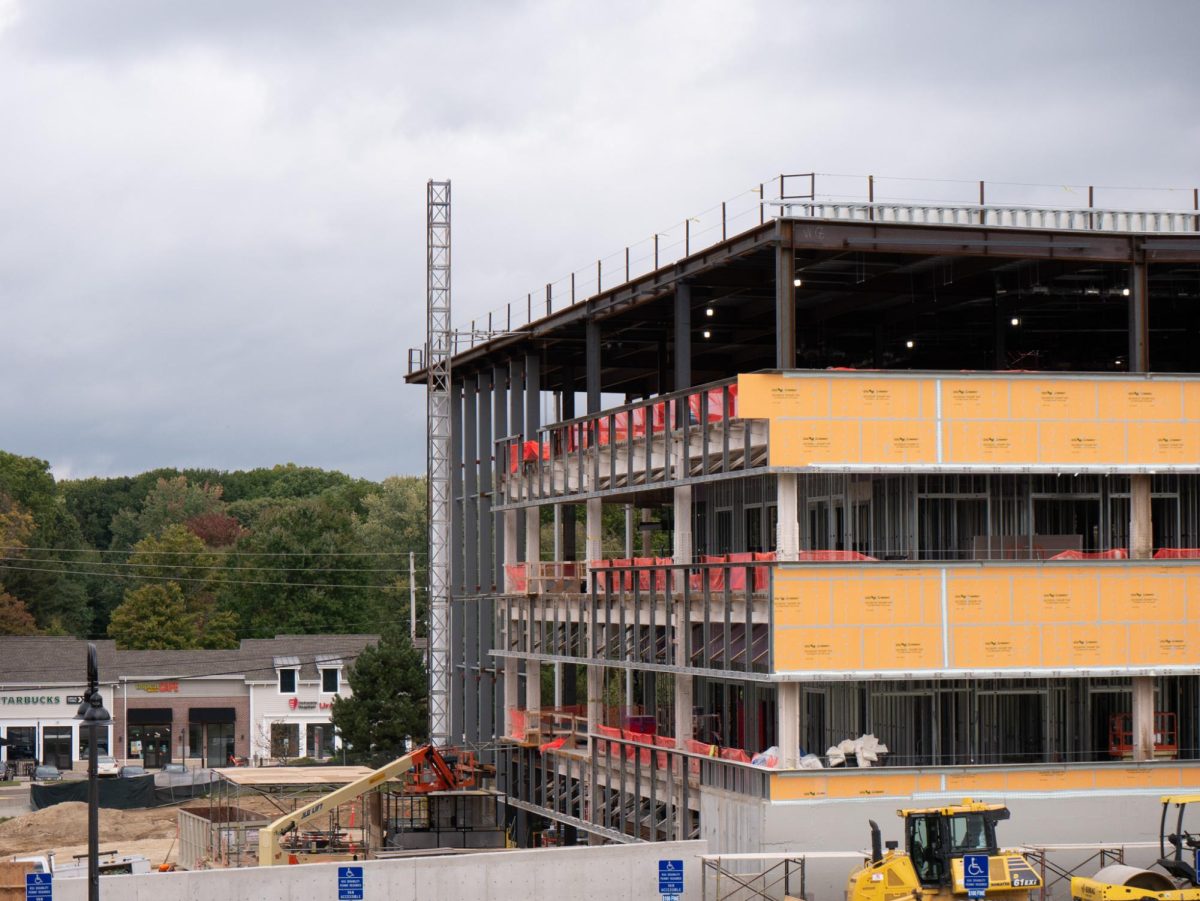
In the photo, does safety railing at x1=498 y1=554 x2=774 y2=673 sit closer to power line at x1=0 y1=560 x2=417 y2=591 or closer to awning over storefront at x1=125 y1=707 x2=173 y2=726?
awning over storefront at x1=125 y1=707 x2=173 y2=726

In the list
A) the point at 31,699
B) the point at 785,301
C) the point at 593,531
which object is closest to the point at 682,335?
the point at 785,301

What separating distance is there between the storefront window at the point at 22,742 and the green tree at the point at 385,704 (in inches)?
1079

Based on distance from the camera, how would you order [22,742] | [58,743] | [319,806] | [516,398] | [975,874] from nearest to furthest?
[975,874] → [319,806] → [516,398] → [22,742] → [58,743]

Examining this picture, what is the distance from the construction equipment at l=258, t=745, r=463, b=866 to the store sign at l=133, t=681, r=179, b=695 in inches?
1751

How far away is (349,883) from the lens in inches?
1604

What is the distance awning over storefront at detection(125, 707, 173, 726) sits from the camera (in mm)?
100625

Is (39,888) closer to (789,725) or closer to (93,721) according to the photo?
(93,721)

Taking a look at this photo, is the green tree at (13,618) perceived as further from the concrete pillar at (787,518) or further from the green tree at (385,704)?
the concrete pillar at (787,518)

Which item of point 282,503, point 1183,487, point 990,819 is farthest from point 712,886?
point 282,503

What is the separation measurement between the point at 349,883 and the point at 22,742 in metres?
64.5

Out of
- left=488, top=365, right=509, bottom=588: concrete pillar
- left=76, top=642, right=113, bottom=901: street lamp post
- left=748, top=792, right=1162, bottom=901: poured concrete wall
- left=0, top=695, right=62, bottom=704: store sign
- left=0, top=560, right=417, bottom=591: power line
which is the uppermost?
left=488, top=365, right=509, bottom=588: concrete pillar

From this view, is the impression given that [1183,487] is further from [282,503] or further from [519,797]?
[282,503]

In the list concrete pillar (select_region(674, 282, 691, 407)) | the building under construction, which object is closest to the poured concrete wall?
the building under construction

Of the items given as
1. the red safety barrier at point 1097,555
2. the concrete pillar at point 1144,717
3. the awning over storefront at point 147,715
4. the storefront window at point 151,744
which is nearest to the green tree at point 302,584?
the storefront window at point 151,744
